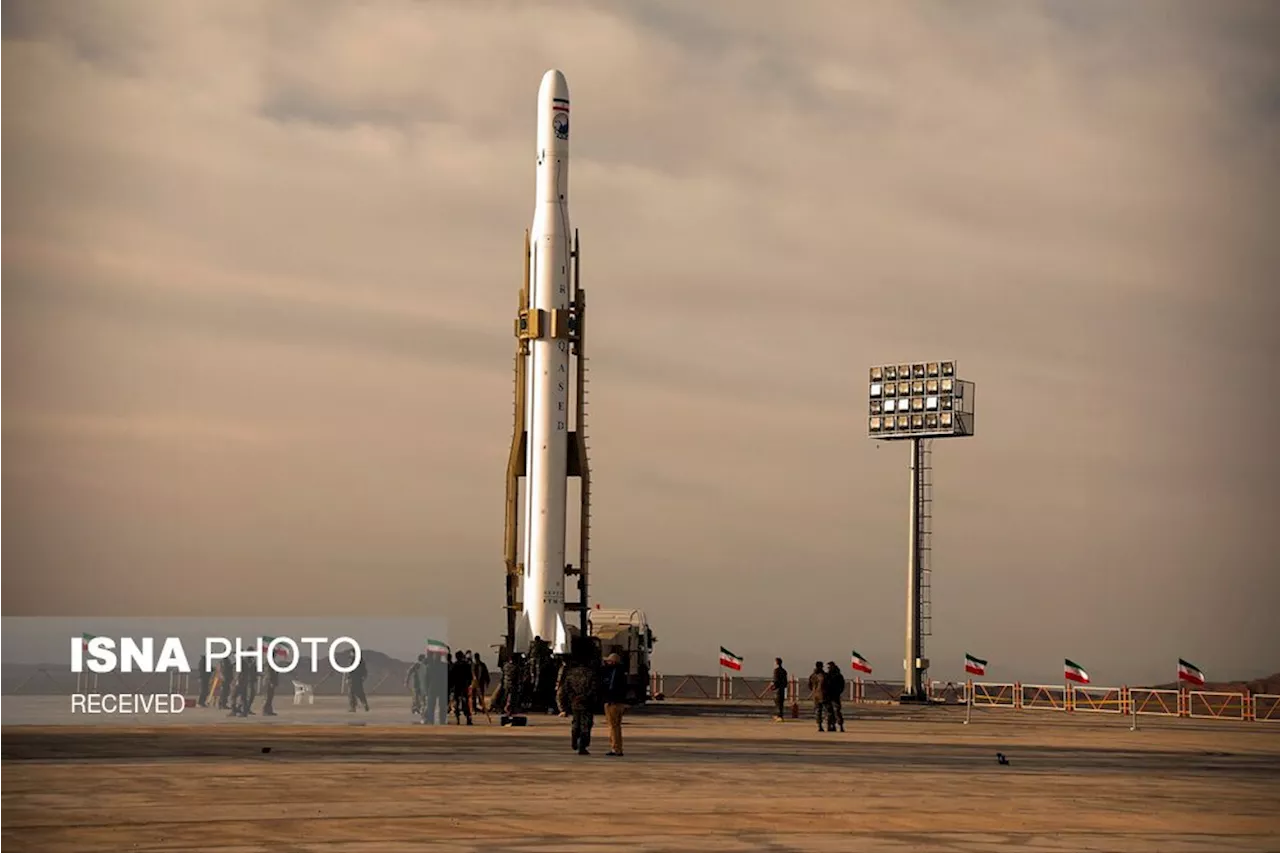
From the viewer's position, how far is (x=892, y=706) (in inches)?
2263

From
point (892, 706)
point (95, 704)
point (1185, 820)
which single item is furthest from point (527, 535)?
point (1185, 820)

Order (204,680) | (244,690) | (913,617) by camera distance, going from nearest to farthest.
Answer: (244,690)
(204,680)
(913,617)

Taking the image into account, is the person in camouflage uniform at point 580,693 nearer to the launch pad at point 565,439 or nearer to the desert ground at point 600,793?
the desert ground at point 600,793

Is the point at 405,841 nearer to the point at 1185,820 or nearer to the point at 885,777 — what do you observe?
the point at 1185,820

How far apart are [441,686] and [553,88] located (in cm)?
→ 1700

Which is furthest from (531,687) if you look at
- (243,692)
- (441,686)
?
(243,692)

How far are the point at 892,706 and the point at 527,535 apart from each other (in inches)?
737

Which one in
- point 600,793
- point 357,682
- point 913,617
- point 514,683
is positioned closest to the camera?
point 600,793

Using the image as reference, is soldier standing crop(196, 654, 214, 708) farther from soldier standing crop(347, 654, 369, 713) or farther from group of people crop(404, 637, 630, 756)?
group of people crop(404, 637, 630, 756)

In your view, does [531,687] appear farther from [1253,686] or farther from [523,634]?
[1253,686]

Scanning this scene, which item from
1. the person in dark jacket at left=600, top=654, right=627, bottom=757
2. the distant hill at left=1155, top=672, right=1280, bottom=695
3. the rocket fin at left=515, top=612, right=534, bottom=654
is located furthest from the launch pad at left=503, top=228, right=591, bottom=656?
the distant hill at left=1155, top=672, right=1280, bottom=695

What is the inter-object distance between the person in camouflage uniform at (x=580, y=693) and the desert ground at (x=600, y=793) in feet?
1.52

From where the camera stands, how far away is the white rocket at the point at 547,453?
44188 millimetres

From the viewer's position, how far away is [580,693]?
2564 centimetres
